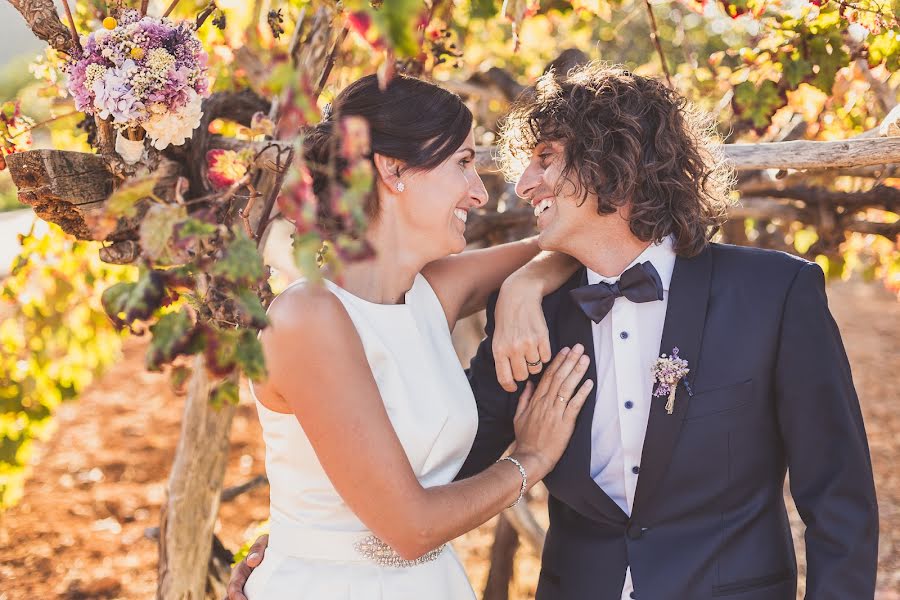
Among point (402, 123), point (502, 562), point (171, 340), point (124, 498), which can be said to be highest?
point (402, 123)

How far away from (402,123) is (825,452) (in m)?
1.34

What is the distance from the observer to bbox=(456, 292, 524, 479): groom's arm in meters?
2.62

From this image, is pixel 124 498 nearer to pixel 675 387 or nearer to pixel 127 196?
pixel 675 387

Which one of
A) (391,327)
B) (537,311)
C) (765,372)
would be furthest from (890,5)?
A: (391,327)

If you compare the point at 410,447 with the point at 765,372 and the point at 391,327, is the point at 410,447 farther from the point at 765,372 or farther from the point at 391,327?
the point at 765,372

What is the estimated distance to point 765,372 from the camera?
218cm

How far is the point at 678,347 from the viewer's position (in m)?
2.23

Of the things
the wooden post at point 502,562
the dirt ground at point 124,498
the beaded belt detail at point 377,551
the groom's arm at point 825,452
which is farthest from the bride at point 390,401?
the wooden post at point 502,562

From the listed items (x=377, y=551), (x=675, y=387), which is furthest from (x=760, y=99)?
(x=377, y=551)

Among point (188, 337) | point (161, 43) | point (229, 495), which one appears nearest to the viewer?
point (188, 337)

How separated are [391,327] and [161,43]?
0.91 metres

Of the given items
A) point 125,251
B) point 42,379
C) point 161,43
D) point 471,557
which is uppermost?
point 161,43

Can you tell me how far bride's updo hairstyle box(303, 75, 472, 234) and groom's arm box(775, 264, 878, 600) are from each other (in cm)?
99

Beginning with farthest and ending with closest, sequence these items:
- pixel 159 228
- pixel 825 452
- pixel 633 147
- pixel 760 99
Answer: pixel 760 99, pixel 633 147, pixel 825 452, pixel 159 228
